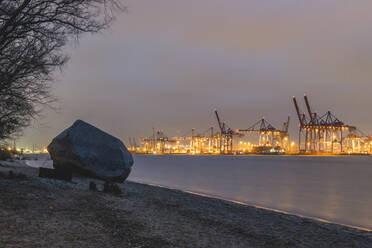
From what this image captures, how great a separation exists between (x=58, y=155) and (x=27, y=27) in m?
8.36

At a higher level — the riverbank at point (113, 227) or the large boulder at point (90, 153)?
the large boulder at point (90, 153)

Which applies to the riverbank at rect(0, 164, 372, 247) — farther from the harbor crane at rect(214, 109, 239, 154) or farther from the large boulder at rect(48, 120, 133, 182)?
the harbor crane at rect(214, 109, 239, 154)

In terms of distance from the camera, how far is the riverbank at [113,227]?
482 centimetres

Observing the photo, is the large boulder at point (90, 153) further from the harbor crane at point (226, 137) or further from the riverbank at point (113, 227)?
the harbor crane at point (226, 137)

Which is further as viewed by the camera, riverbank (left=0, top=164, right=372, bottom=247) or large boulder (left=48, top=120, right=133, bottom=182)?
large boulder (left=48, top=120, right=133, bottom=182)

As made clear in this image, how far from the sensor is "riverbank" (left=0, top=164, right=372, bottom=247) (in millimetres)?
4824

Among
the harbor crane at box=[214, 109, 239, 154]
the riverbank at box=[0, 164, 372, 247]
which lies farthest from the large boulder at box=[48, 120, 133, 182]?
the harbor crane at box=[214, 109, 239, 154]

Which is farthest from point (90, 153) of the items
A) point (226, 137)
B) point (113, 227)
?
point (226, 137)

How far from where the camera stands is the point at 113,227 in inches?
226

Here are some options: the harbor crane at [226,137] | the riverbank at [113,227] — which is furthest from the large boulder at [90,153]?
the harbor crane at [226,137]

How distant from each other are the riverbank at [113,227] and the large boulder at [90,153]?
3866 mm

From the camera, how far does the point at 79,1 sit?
18.5ft

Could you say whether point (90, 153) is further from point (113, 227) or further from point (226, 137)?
point (226, 137)

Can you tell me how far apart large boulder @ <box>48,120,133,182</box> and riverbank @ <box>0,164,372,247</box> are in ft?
12.7
